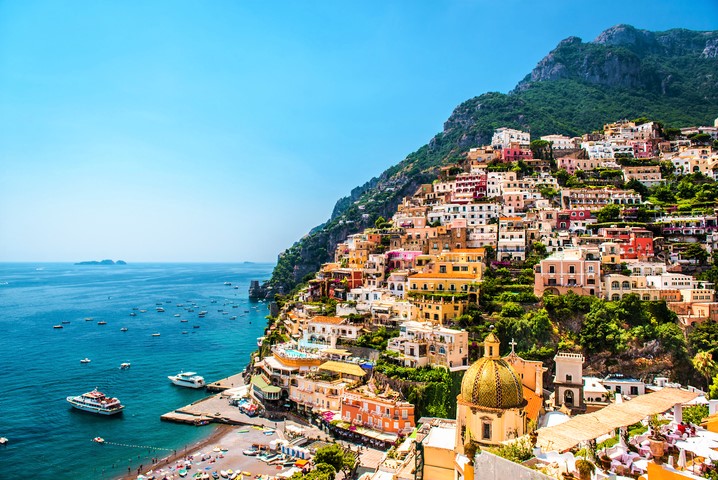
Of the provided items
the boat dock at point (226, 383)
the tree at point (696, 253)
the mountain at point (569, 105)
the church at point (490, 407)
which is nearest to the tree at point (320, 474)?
the church at point (490, 407)

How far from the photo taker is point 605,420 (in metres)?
26.6

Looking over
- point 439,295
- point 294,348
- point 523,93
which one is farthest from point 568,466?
point 523,93

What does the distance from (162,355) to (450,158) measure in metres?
83.1

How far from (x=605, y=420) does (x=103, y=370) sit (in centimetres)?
5941

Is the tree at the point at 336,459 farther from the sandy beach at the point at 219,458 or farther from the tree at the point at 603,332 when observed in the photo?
the tree at the point at 603,332

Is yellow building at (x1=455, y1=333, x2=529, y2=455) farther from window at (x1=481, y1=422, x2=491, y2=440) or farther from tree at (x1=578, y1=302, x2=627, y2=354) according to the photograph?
tree at (x1=578, y1=302, x2=627, y2=354)

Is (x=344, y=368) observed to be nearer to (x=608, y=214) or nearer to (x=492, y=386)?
(x=492, y=386)

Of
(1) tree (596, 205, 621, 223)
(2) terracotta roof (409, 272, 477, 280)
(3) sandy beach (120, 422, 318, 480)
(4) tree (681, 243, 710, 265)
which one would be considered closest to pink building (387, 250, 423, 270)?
(2) terracotta roof (409, 272, 477, 280)

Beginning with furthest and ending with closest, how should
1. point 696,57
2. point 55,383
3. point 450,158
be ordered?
point 696,57 < point 450,158 < point 55,383

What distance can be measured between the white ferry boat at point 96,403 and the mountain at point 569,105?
7897cm

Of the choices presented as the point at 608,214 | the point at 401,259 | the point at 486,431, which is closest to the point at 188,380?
the point at 401,259

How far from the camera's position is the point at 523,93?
157000 millimetres

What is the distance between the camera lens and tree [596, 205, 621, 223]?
207ft

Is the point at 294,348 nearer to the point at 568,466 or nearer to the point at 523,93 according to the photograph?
the point at 568,466
